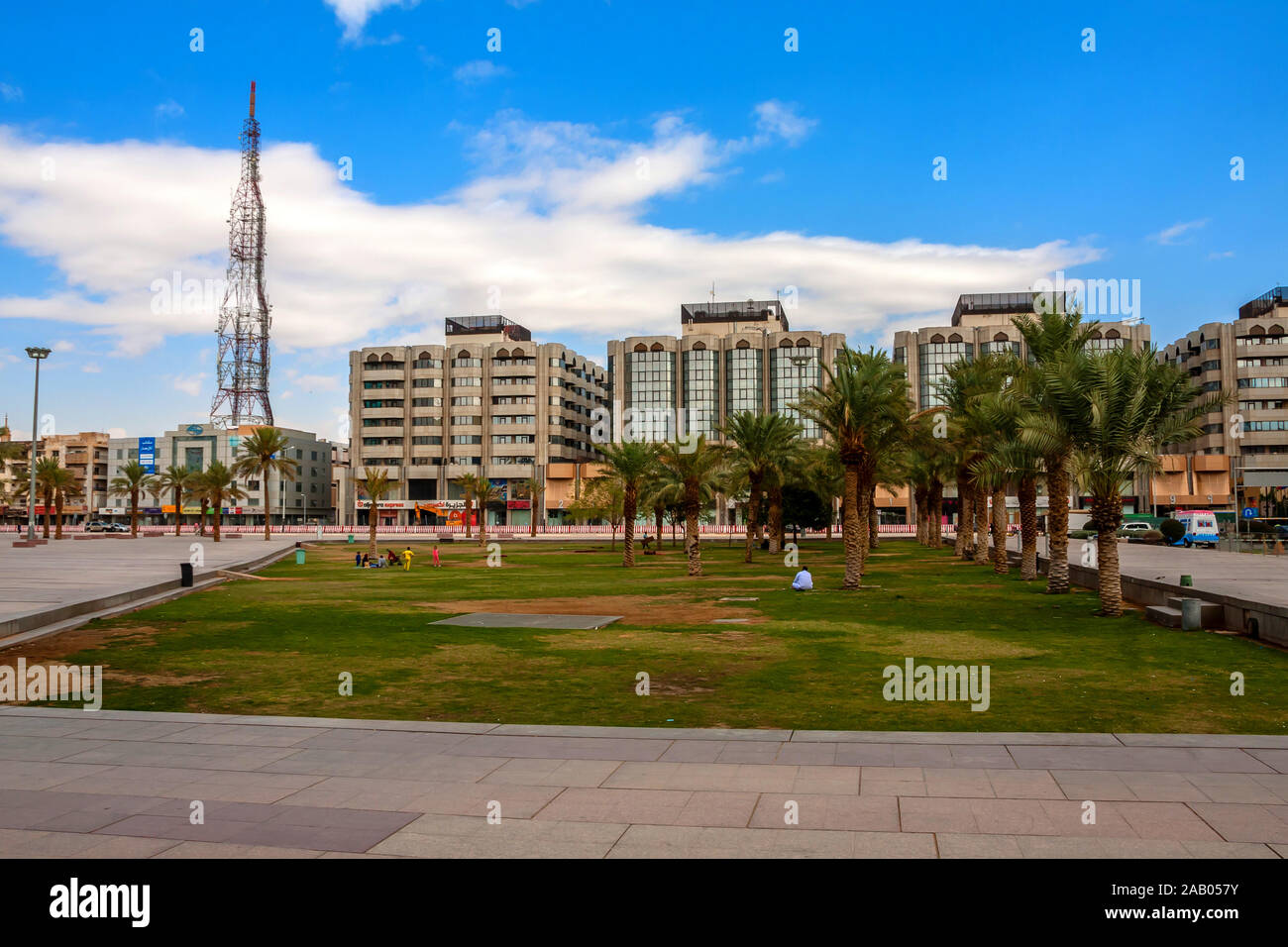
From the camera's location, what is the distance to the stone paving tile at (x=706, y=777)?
8.11 meters

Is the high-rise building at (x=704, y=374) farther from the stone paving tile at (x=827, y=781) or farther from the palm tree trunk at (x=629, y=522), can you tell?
the stone paving tile at (x=827, y=781)

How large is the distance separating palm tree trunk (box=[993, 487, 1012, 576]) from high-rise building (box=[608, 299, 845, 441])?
3691 inches

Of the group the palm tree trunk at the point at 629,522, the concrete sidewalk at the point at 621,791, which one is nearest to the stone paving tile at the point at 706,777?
the concrete sidewalk at the point at 621,791

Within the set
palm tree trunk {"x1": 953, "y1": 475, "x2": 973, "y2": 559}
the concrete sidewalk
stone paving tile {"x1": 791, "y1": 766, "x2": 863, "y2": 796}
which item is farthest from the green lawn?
palm tree trunk {"x1": 953, "y1": 475, "x2": 973, "y2": 559}

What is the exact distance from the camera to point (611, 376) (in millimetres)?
145375

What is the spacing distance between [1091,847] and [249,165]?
170 m

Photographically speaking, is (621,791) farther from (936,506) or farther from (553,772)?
(936,506)

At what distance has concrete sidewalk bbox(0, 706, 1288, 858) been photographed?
660 cm

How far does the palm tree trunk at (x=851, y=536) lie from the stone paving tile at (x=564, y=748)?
22.5m

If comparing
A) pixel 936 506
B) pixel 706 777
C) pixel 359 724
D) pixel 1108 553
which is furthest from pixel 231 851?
pixel 936 506

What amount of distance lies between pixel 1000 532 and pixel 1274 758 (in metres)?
31.4
